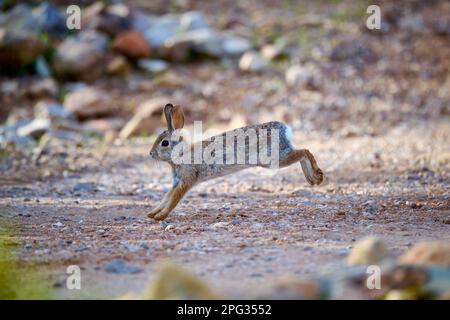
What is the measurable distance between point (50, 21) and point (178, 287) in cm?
1321

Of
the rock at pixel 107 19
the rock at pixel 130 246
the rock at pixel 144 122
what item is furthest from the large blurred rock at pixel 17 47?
the rock at pixel 130 246

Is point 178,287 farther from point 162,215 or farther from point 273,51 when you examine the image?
point 273,51

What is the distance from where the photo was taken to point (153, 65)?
54.0ft

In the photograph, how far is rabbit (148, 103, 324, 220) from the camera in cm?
788

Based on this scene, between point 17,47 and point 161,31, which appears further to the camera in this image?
point 161,31

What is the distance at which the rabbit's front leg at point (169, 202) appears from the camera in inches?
301

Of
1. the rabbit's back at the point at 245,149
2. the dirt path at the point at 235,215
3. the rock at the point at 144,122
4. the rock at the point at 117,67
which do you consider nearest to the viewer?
the dirt path at the point at 235,215

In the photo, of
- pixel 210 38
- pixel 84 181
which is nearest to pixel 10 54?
pixel 210 38

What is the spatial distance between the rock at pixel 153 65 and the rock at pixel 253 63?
1.66 m

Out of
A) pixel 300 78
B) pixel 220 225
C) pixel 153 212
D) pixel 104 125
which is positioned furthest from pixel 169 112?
pixel 300 78

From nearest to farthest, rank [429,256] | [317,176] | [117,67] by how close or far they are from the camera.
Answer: [429,256], [317,176], [117,67]

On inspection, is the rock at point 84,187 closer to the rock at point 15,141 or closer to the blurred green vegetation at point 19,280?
the rock at point 15,141

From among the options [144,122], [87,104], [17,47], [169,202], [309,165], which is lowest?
[169,202]
